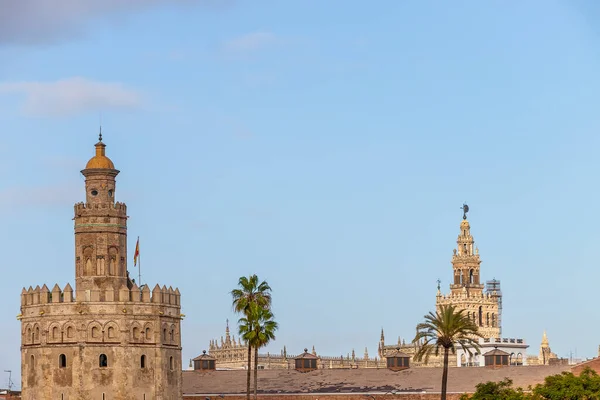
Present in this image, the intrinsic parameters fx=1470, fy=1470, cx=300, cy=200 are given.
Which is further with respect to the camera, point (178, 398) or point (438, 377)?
point (438, 377)

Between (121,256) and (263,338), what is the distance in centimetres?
1261

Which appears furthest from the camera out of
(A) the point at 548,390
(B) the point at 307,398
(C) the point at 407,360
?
(C) the point at 407,360

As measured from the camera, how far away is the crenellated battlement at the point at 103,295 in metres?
111

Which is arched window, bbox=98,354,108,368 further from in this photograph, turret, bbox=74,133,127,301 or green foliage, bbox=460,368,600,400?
green foliage, bbox=460,368,600,400

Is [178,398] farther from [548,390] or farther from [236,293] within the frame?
[548,390]

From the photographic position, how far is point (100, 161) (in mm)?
114750

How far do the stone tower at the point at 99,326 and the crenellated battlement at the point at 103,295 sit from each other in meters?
0.08

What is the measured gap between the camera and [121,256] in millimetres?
112938

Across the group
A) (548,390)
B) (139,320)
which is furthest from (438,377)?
(139,320)

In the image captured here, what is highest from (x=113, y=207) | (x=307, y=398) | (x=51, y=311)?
(x=113, y=207)

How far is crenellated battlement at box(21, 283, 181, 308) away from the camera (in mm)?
110938

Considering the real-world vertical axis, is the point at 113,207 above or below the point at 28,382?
above

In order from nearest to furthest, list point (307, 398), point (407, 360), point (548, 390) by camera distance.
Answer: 1. point (548, 390)
2. point (307, 398)
3. point (407, 360)

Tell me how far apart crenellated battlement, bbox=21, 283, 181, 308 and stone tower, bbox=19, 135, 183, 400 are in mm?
75
